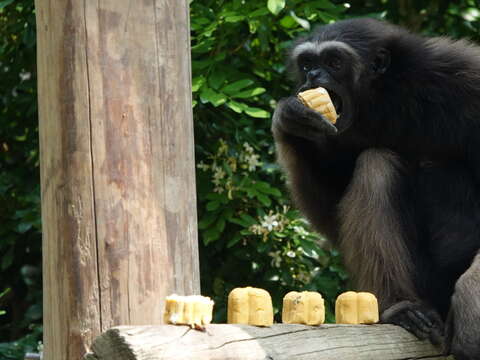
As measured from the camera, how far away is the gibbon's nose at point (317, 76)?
6.29 m

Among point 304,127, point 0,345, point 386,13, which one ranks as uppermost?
point 386,13

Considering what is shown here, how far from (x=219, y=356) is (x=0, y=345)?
133 inches

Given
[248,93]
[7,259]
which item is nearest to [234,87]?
[248,93]

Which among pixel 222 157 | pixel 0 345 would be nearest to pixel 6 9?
pixel 222 157

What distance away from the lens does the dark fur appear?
5828mm

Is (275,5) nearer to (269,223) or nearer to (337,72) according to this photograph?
(337,72)

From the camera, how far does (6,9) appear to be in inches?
317

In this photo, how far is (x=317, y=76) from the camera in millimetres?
6324

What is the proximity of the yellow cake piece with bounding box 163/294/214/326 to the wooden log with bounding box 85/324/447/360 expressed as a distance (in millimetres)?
39

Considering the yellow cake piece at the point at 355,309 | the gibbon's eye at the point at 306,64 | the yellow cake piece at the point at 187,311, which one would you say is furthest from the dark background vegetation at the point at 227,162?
the yellow cake piece at the point at 187,311

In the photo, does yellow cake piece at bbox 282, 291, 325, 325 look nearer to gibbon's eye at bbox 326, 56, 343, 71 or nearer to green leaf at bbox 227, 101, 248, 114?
gibbon's eye at bbox 326, 56, 343, 71

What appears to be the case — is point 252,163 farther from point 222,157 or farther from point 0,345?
point 0,345

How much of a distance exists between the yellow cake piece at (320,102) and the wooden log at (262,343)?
143 cm

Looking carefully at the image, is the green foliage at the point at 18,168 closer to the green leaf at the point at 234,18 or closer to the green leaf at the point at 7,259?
the green leaf at the point at 7,259
